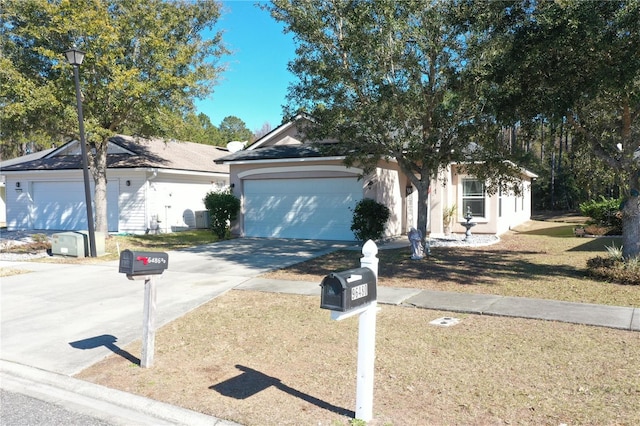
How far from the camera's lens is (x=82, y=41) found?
→ 15641 mm

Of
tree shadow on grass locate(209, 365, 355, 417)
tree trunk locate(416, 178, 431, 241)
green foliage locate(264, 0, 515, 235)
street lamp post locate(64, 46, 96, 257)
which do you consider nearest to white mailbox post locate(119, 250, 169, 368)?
A: tree shadow on grass locate(209, 365, 355, 417)

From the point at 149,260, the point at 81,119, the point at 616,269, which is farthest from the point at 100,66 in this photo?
the point at 616,269

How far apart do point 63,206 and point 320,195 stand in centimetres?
1294

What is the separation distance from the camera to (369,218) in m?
15.3

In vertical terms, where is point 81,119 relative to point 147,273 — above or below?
above

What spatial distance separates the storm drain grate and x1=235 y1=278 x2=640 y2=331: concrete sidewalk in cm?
44

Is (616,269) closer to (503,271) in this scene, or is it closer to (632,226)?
(632,226)

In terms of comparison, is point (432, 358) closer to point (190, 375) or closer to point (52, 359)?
point (190, 375)

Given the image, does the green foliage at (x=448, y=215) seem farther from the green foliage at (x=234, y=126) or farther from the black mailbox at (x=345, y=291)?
the green foliage at (x=234, y=126)

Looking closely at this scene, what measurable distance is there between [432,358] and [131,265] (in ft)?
11.1

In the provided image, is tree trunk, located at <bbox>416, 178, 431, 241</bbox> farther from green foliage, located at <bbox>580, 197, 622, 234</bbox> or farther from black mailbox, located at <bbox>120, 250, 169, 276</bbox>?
green foliage, located at <bbox>580, 197, 622, 234</bbox>

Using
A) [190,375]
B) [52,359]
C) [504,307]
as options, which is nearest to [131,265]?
[190,375]

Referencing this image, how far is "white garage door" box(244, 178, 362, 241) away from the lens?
17000 mm

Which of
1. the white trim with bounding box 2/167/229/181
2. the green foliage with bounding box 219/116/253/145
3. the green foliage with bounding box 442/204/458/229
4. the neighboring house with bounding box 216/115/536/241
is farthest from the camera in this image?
the green foliage with bounding box 219/116/253/145
